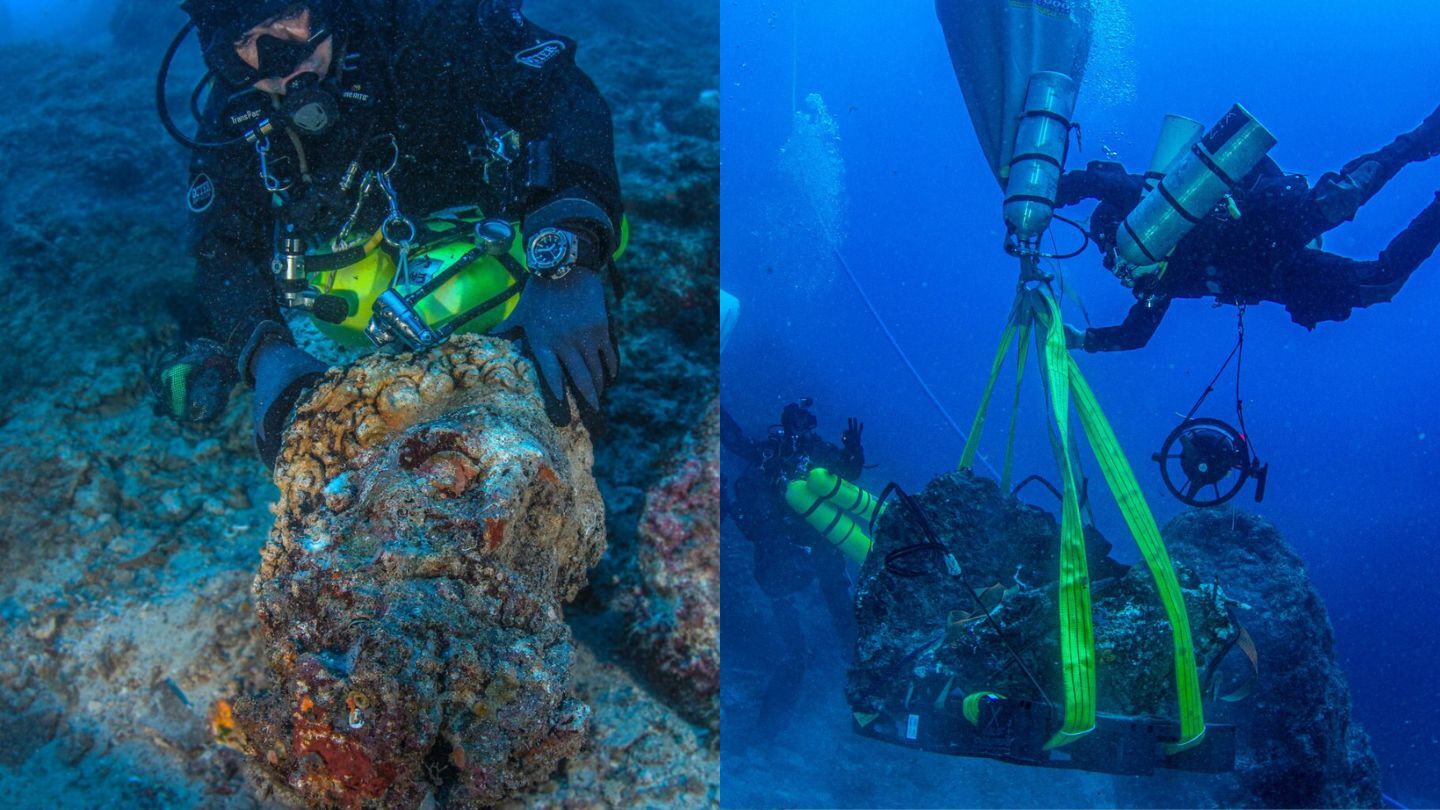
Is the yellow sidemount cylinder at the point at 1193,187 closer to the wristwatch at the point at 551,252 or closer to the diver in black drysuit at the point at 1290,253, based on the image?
the diver in black drysuit at the point at 1290,253

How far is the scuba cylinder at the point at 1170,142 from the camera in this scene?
3.76 m

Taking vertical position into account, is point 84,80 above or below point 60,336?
above

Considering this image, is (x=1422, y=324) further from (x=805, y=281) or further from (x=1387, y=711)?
(x=805, y=281)

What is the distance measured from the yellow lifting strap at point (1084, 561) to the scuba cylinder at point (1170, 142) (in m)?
1.40

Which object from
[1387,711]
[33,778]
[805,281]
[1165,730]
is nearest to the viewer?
[33,778]

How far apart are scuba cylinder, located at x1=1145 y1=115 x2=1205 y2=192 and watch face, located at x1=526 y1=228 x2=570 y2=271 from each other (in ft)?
11.5

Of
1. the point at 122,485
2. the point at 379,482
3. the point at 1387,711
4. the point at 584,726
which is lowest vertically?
the point at 1387,711

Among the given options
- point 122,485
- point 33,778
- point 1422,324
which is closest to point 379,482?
point 33,778

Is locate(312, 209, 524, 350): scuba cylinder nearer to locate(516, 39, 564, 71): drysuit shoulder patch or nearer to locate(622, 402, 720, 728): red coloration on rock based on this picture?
locate(516, 39, 564, 71): drysuit shoulder patch

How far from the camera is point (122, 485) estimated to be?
2.83 meters

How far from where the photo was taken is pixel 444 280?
248 cm

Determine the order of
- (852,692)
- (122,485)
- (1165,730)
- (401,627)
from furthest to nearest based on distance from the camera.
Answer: (852,692)
(122,485)
(1165,730)
(401,627)

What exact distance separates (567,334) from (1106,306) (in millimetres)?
27627

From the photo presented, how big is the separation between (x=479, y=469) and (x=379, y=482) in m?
0.23
